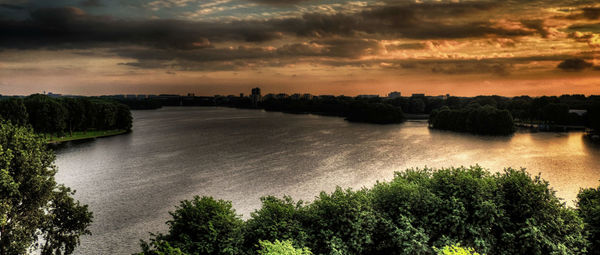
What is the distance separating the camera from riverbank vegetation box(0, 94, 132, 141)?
77625mm

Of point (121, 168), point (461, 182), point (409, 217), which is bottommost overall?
point (121, 168)

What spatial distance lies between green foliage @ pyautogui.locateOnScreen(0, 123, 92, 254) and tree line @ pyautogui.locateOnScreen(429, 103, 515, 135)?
114966 mm

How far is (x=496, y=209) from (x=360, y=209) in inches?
340

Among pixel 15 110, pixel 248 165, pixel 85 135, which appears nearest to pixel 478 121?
pixel 248 165

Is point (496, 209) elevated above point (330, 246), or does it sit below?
above

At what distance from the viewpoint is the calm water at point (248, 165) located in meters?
37.9

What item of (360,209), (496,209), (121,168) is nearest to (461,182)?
(496,209)

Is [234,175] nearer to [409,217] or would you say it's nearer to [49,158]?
[49,158]

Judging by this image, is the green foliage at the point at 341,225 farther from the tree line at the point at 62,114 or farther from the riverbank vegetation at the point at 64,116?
the riverbank vegetation at the point at 64,116

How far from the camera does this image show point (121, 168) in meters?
58.2

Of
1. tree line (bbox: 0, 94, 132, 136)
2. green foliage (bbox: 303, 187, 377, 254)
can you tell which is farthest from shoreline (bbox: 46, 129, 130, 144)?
green foliage (bbox: 303, 187, 377, 254)

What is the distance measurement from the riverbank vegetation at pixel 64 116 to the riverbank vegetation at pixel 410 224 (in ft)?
228

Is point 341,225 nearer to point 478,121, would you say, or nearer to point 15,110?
point 15,110

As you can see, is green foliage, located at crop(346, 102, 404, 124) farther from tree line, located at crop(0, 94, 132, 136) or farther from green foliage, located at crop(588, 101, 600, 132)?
tree line, located at crop(0, 94, 132, 136)
